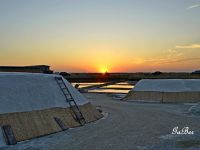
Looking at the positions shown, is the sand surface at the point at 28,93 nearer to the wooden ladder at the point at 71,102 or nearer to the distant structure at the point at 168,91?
the wooden ladder at the point at 71,102

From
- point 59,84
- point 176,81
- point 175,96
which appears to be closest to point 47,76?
point 59,84

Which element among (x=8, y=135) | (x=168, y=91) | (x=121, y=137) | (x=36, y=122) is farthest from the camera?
(x=168, y=91)

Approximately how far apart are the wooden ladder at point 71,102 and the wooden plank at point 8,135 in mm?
8447

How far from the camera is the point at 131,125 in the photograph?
103 ft

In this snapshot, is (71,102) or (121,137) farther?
(71,102)

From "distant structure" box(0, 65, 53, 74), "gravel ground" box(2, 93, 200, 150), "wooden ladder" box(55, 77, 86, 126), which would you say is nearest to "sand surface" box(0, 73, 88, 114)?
"wooden ladder" box(55, 77, 86, 126)

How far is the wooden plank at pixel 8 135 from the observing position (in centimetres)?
2359

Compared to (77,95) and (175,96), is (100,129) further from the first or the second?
(175,96)

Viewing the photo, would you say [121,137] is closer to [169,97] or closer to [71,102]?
[71,102]

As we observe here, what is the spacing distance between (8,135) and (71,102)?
36.0ft

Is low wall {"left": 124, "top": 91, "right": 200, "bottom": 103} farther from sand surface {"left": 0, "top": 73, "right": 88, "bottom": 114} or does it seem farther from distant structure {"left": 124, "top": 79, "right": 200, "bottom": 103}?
sand surface {"left": 0, "top": 73, "right": 88, "bottom": 114}

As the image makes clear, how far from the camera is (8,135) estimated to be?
79.3 ft

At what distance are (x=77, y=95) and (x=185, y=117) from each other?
1451 cm

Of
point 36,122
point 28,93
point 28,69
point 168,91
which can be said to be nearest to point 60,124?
point 36,122
